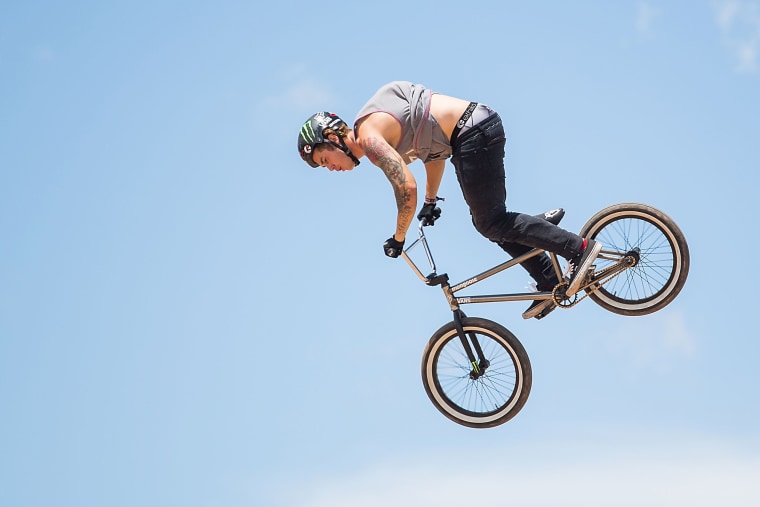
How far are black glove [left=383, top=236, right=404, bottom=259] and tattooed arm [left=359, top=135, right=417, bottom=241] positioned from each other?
20.7 inches

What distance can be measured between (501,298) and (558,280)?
0.62 metres

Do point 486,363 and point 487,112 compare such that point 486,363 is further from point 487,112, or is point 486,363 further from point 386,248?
point 487,112

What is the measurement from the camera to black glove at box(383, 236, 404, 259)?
10.7 meters

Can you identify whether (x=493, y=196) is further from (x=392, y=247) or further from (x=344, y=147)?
(x=344, y=147)

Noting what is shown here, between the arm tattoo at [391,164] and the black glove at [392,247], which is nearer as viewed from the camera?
the arm tattoo at [391,164]

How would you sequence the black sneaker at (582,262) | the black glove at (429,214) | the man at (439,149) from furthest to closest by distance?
the black glove at (429,214)
the black sneaker at (582,262)
the man at (439,149)

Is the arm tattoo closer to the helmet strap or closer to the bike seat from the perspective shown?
the helmet strap

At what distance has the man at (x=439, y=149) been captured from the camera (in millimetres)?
10289

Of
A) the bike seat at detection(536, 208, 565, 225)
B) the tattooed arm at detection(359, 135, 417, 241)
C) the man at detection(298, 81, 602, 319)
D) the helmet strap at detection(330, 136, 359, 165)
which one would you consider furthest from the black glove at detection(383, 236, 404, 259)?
the bike seat at detection(536, 208, 565, 225)

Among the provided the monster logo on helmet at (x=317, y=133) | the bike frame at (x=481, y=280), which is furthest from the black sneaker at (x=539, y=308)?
the monster logo on helmet at (x=317, y=133)

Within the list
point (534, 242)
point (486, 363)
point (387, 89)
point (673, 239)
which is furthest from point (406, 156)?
point (673, 239)

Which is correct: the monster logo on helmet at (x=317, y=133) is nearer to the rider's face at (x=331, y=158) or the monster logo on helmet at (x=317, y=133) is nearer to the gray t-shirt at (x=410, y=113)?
the rider's face at (x=331, y=158)

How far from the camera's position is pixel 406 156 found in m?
10.7

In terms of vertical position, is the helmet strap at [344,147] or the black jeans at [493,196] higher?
the helmet strap at [344,147]
